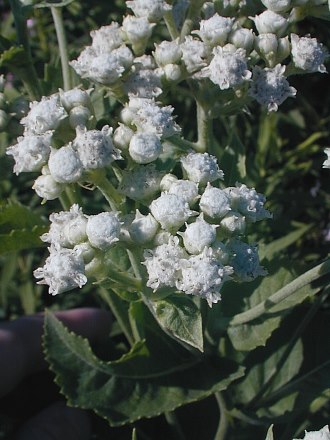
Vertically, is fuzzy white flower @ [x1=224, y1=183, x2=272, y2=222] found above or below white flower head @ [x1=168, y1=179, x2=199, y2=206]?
below

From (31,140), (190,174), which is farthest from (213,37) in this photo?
(31,140)

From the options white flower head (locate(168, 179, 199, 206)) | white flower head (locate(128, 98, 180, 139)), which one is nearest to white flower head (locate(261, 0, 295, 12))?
white flower head (locate(128, 98, 180, 139))

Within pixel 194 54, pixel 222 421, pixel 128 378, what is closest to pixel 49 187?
pixel 194 54

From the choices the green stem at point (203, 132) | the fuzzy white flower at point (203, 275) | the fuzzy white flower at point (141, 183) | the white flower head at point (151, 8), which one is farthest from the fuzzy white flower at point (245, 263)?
the white flower head at point (151, 8)

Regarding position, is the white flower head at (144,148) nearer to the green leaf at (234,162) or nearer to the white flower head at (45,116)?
the white flower head at (45,116)

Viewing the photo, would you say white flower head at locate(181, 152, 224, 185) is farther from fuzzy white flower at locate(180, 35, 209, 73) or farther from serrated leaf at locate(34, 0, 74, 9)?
serrated leaf at locate(34, 0, 74, 9)

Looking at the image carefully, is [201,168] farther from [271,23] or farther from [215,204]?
[271,23]
